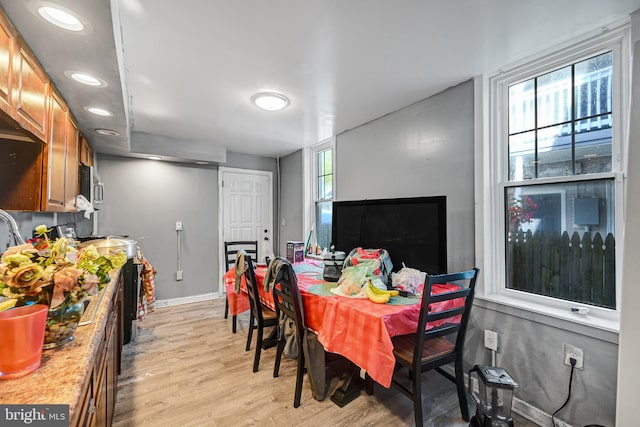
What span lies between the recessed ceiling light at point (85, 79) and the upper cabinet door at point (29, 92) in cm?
12

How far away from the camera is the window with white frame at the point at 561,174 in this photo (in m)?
1.59

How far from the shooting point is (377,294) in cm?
174

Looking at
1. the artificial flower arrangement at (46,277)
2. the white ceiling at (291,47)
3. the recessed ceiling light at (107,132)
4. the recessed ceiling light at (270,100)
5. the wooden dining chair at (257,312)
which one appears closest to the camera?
the artificial flower arrangement at (46,277)

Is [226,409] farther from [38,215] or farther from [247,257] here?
[38,215]

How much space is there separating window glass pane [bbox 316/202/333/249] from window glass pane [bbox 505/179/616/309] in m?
2.28

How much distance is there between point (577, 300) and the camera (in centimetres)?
171

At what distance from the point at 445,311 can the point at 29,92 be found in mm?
2441

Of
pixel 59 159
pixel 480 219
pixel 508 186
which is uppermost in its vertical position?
pixel 59 159

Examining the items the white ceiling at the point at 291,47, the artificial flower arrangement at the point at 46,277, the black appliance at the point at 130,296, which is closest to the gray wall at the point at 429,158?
the white ceiling at the point at 291,47

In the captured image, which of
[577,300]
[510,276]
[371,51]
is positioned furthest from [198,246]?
[577,300]

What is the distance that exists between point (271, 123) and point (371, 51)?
1.65 meters

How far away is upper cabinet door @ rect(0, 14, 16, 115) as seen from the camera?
108 cm

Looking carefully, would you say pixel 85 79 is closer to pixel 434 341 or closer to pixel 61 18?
pixel 61 18

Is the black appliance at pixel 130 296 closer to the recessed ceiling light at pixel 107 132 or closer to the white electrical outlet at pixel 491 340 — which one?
the recessed ceiling light at pixel 107 132
